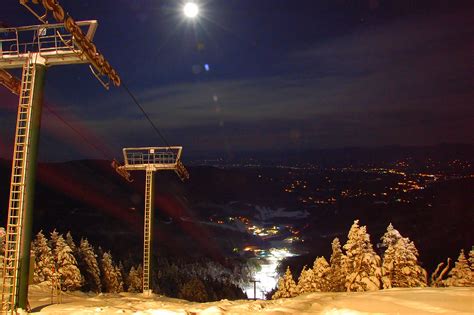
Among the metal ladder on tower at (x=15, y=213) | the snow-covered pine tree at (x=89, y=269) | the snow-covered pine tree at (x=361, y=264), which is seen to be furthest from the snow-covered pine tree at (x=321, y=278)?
the metal ladder on tower at (x=15, y=213)

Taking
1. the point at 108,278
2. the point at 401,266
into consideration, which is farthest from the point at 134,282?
the point at 401,266

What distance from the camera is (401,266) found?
117ft

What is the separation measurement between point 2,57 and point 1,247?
869 inches

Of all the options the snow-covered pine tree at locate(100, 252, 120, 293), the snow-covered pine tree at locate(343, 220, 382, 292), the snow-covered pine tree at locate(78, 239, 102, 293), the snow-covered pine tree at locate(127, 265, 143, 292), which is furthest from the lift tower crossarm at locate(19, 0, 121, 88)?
the snow-covered pine tree at locate(127, 265, 143, 292)

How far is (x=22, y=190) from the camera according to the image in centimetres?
1339

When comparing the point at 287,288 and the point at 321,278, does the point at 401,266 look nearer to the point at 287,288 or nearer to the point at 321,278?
the point at 321,278

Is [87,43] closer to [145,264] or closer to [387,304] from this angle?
[387,304]

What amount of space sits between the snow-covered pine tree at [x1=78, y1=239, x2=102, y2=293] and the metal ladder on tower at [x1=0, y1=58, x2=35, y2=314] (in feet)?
132

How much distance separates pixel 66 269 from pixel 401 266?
34639 mm

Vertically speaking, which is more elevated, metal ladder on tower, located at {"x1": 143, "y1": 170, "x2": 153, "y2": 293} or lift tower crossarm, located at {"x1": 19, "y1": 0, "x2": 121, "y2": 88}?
lift tower crossarm, located at {"x1": 19, "y1": 0, "x2": 121, "y2": 88}

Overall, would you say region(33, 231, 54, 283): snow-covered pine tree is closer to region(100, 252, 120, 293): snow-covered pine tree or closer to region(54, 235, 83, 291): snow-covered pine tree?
region(54, 235, 83, 291): snow-covered pine tree

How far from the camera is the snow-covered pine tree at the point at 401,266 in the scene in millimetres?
35031

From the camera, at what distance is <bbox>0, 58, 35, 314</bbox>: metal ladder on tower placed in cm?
1311

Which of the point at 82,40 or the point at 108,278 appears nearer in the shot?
the point at 82,40
